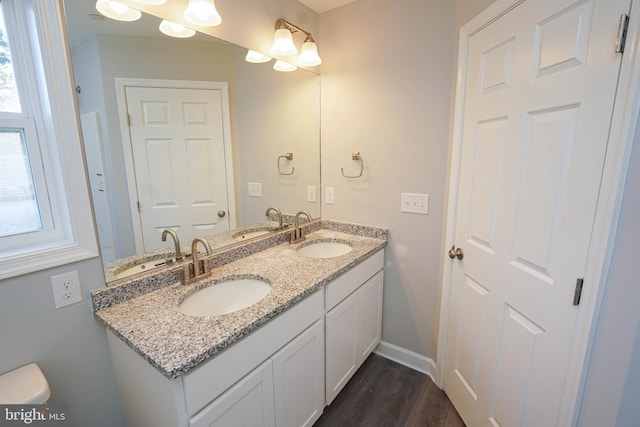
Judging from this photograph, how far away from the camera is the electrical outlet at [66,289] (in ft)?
3.29

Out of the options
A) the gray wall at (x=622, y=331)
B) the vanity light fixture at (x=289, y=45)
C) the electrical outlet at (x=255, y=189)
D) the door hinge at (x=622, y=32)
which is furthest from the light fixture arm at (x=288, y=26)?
the gray wall at (x=622, y=331)

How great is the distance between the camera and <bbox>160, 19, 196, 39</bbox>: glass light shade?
1277 millimetres

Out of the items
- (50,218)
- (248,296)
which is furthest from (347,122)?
(50,218)

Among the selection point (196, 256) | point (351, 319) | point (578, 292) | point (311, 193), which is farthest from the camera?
point (311, 193)

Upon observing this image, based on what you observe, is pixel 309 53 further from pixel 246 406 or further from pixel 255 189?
pixel 246 406

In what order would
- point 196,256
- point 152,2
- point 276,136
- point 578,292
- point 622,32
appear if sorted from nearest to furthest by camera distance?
point 622,32, point 578,292, point 152,2, point 196,256, point 276,136

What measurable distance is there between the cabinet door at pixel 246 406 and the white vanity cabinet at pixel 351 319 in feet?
1.43

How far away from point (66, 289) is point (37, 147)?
1.64 feet

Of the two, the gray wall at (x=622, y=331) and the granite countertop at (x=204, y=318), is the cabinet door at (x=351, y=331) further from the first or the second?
the gray wall at (x=622, y=331)

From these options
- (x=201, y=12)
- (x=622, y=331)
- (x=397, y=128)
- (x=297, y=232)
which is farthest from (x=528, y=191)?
(x=201, y=12)

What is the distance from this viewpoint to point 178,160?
1.42m

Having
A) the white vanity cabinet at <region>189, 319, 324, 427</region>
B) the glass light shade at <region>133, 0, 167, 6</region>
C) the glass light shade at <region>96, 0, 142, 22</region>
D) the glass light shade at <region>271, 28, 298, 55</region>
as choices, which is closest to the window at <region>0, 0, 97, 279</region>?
the glass light shade at <region>96, 0, 142, 22</region>

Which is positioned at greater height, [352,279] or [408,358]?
[352,279]

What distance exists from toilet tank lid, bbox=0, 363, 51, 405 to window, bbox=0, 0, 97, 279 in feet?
1.04
